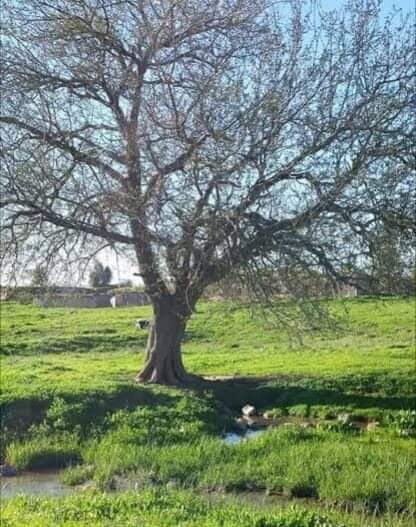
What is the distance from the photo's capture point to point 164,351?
2059 centimetres

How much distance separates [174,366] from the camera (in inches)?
818

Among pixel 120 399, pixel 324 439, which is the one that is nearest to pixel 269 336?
pixel 120 399

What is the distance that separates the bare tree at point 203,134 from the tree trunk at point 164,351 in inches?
144

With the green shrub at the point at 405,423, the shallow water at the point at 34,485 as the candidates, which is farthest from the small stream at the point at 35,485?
the green shrub at the point at 405,423

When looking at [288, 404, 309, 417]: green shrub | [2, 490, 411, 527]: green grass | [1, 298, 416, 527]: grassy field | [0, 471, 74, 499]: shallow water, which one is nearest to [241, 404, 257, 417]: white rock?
[1, 298, 416, 527]: grassy field

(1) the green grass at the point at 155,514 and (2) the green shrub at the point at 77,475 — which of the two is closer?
(1) the green grass at the point at 155,514

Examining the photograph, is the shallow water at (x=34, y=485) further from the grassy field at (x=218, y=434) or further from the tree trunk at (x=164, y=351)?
the tree trunk at (x=164, y=351)

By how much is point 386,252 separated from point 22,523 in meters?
9.70

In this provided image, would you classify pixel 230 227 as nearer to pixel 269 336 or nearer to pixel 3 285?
pixel 3 285

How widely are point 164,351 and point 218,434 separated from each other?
17.5 ft

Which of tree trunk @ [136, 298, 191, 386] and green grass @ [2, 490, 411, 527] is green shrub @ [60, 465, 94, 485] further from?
tree trunk @ [136, 298, 191, 386]

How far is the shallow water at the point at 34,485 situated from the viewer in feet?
36.6

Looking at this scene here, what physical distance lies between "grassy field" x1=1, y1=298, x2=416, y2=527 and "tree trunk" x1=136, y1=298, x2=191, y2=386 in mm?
713

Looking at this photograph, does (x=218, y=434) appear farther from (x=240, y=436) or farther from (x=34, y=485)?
(x=34, y=485)
